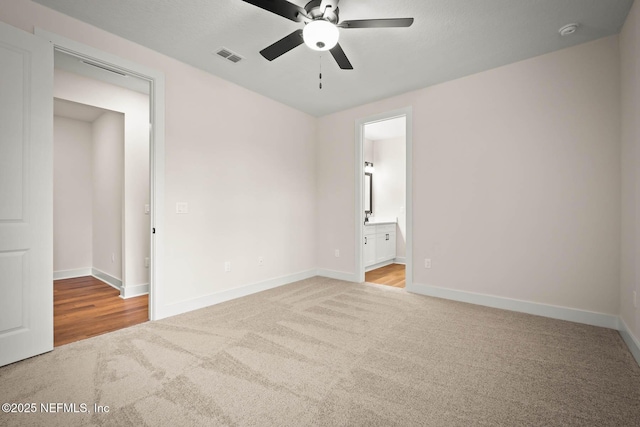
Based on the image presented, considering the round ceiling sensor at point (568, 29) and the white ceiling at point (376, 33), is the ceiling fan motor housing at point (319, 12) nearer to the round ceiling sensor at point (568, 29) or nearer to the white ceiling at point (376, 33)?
the white ceiling at point (376, 33)

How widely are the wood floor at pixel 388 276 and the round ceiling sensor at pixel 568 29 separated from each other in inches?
131

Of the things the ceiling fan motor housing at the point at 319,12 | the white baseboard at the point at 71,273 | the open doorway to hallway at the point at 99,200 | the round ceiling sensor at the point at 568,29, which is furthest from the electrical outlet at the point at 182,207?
the round ceiling sensor at the point at 568,29

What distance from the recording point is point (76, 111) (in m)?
4.55

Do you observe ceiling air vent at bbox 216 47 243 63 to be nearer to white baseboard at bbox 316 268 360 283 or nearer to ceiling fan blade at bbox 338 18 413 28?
ceiling fan blade at bbox 338 18 413 28

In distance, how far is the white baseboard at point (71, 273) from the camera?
485 centimetres

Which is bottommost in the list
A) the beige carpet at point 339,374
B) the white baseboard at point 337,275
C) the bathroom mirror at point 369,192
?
the beige carpet at point 339,374

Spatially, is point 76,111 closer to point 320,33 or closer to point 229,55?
point 229,55

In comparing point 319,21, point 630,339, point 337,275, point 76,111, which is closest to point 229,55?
point 319,21

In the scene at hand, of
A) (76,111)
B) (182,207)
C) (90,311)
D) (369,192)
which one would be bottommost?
(90,311)

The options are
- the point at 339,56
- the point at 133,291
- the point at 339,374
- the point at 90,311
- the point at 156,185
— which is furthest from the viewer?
the point at 133,291

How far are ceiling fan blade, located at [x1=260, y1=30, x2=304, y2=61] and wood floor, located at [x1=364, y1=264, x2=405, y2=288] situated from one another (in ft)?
11.1

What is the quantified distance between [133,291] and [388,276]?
3832 millimetres

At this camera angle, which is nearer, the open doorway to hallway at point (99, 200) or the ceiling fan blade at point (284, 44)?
the ceiling fan blade at point (284, 44)

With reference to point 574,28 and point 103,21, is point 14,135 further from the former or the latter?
point 574,28
